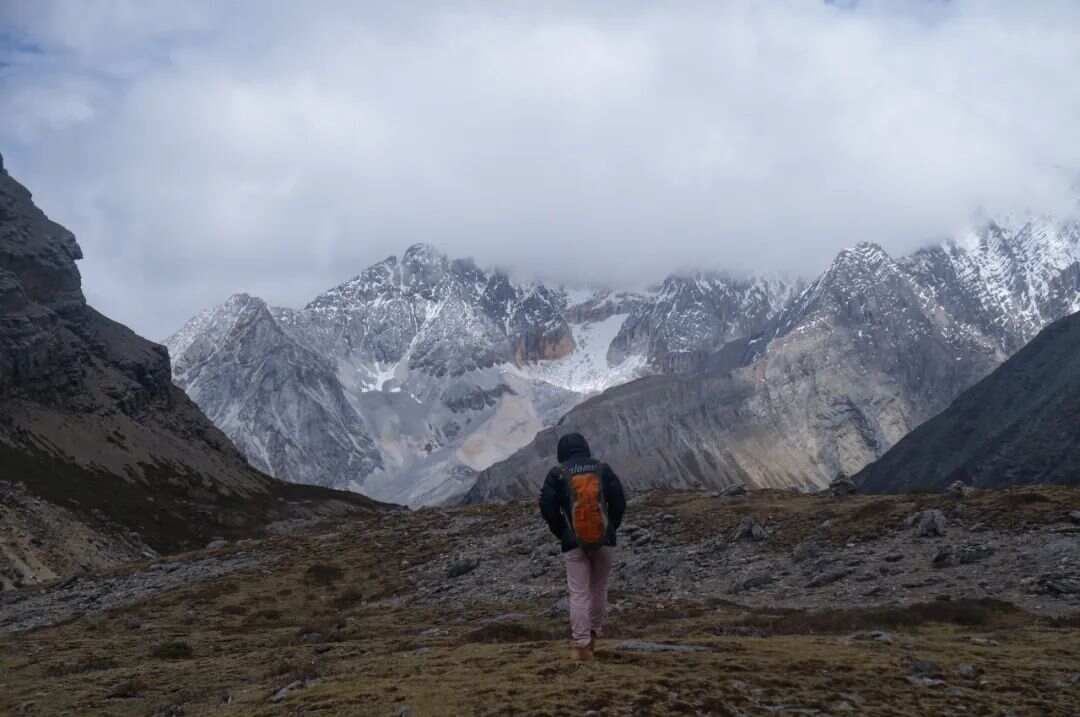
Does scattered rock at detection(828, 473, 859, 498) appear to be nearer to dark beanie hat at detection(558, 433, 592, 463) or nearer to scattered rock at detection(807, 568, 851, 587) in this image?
scattered rock at detection(807, 568, 851, 587)

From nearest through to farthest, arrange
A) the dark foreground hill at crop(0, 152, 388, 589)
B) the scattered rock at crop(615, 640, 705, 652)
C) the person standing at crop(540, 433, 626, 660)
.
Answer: the person standing at crop(540, 433, 626, 660), the scattered rock at crop(615, 640, 705, 652), the dark foreground hill at crop(0, 152, 388, 589)

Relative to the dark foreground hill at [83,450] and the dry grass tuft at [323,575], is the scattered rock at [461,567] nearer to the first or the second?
the dry grass tuft at [323,575]

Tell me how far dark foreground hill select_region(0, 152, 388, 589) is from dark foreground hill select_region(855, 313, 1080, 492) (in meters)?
102

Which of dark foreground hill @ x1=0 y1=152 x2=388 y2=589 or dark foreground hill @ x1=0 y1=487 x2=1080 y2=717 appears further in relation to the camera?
dark foreground hill @ x1=0 y1=152 x2=388 y2=589

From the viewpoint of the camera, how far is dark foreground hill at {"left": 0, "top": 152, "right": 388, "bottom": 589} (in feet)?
341

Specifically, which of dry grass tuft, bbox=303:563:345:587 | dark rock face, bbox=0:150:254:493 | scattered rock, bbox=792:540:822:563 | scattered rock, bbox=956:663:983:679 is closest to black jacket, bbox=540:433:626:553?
scattered rock, bbox=956:663:983:679

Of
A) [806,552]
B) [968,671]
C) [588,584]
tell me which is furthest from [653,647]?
[806,552]

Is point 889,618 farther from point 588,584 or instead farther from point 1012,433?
point 1012,433

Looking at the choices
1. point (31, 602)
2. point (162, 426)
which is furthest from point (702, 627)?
point (162, 426)

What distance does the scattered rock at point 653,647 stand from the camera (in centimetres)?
2044

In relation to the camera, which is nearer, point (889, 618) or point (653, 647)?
point (653, 647)

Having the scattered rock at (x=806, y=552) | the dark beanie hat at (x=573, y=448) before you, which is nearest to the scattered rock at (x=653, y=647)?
the dark beanie hat at (x=573, y=448)

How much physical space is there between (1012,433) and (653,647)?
15873 cm

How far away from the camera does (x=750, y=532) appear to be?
1692 inches
